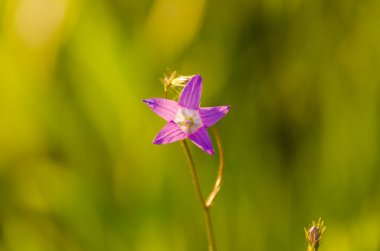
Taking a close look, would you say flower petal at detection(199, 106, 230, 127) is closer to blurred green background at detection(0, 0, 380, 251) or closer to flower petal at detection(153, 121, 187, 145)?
flower petal at detection(153, 121, 187, 145)

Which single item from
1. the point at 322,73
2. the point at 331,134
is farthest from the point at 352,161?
the point at 322,73

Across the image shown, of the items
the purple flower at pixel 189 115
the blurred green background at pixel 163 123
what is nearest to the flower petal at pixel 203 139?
the purple flower at pixel 189 115

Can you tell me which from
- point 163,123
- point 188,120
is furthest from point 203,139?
point 163,123

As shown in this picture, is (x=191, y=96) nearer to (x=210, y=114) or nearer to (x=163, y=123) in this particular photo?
(x=210, y=114)

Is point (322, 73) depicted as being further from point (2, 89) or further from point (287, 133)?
point (2, 89)

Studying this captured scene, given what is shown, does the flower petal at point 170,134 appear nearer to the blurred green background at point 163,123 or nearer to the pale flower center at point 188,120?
the pale flower center at point 188,120
